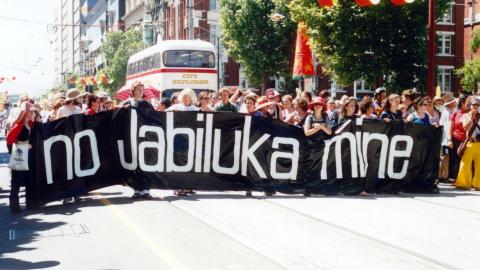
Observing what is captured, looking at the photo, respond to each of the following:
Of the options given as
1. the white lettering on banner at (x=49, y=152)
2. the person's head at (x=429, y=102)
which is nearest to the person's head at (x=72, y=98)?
the white lettering on banner at (x=49, y=152)

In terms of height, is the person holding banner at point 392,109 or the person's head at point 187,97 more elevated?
the person's head at point 187,97

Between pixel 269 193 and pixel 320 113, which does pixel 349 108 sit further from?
pixel 269 193

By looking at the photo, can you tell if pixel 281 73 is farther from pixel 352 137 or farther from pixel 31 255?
pixel 31 255

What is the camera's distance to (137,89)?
36.0 feet

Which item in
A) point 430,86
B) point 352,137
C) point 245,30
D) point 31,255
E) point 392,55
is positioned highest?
point 245,30

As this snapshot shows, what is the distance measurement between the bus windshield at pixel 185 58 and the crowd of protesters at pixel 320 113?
13.4 m

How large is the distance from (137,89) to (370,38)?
19.7 meters

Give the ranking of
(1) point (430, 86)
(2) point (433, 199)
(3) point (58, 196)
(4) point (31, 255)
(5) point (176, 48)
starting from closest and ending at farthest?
(4) point (31, 255) → (3) point (58, 196) → (2) point (433, 199) → (1) point (430, 86) → (5) point (176, 48)

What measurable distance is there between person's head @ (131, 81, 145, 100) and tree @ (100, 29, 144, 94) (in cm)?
5680

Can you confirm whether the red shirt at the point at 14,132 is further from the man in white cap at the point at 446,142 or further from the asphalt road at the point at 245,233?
the man in white cap at the point at 446,142

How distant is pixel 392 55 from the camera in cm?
2947

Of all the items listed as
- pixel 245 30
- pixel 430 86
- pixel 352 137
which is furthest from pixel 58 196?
pixel 245 30

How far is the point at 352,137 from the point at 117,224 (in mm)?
4903

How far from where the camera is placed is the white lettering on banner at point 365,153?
1147cm
